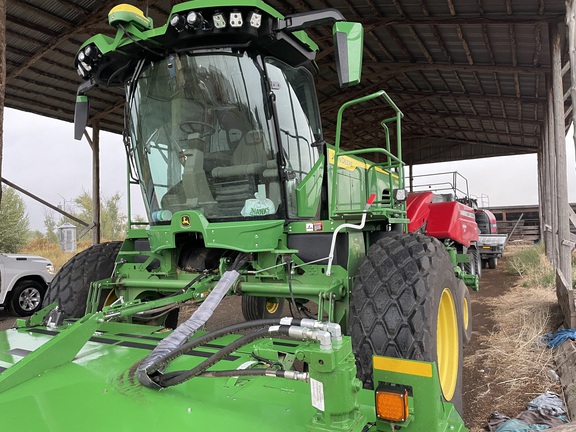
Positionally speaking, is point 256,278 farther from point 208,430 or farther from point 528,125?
point 528,125

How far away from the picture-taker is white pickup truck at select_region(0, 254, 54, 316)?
802 centimetres

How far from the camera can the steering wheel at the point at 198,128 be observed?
3.33m

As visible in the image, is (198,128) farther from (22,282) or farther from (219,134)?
(22,282)

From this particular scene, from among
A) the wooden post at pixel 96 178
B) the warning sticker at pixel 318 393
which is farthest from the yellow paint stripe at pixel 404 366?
the wooden post at pixel 96 178

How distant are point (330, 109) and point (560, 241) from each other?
9.88m

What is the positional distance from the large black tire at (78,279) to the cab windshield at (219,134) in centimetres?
83

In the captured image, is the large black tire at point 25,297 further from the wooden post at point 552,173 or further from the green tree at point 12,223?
the green tree at point 12,223

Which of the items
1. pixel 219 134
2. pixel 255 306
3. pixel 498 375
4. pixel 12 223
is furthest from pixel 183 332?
pixel 12 223

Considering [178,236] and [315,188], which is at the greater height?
[315,188]

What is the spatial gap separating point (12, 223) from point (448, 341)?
22995 mm

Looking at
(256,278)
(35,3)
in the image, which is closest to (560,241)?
(256,278)

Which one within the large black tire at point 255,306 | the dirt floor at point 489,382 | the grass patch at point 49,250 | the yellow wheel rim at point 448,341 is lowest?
the dirt floor at point 489,382

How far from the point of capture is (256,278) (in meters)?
3.31

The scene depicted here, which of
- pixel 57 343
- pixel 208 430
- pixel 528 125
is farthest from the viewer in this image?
pixel 528 125
